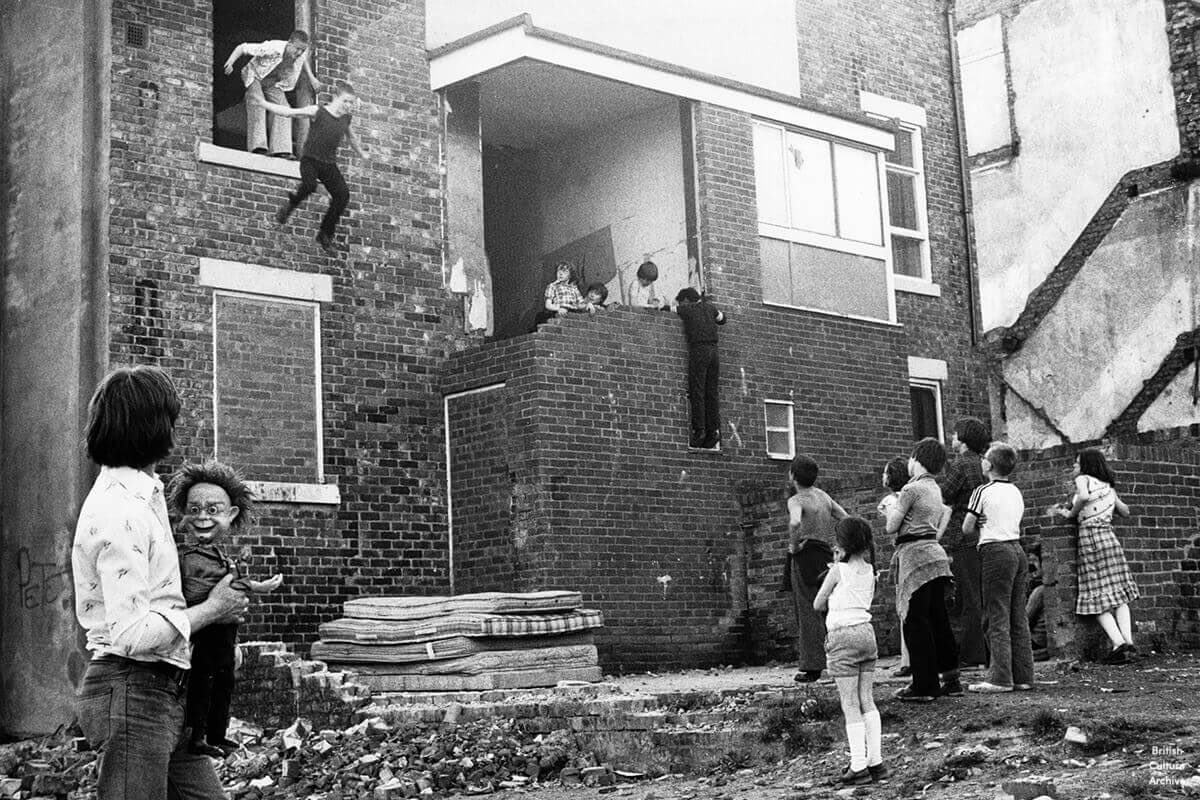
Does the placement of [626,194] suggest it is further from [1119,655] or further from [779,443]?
[1119,655]

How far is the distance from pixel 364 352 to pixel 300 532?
74.4 inches

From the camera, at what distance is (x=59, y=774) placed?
11406mm

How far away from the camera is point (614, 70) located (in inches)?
629

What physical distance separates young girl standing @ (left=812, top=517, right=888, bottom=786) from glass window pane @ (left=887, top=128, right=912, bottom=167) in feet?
39.0

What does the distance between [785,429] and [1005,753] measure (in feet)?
29.2

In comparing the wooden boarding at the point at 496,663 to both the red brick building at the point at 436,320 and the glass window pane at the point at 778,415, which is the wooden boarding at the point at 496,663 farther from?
the glass window pane at the point at 778,415

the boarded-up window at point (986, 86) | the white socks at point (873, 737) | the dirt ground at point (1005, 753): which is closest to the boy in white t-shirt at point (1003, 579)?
the dirt ground at point (1005, 753)

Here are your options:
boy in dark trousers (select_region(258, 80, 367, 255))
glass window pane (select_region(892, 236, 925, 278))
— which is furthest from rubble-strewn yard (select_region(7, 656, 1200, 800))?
glass window pane (select_region(892, 236, 925, 278))

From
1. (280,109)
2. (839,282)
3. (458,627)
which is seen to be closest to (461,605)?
(458,627)

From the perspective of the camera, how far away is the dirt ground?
738 cm

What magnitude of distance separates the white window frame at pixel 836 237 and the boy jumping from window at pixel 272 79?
17.2ft

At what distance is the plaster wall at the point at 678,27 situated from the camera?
53.6ft

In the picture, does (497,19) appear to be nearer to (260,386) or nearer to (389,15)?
(389,15)

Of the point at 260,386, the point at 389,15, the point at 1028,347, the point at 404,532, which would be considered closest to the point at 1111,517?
the point at 404,532
